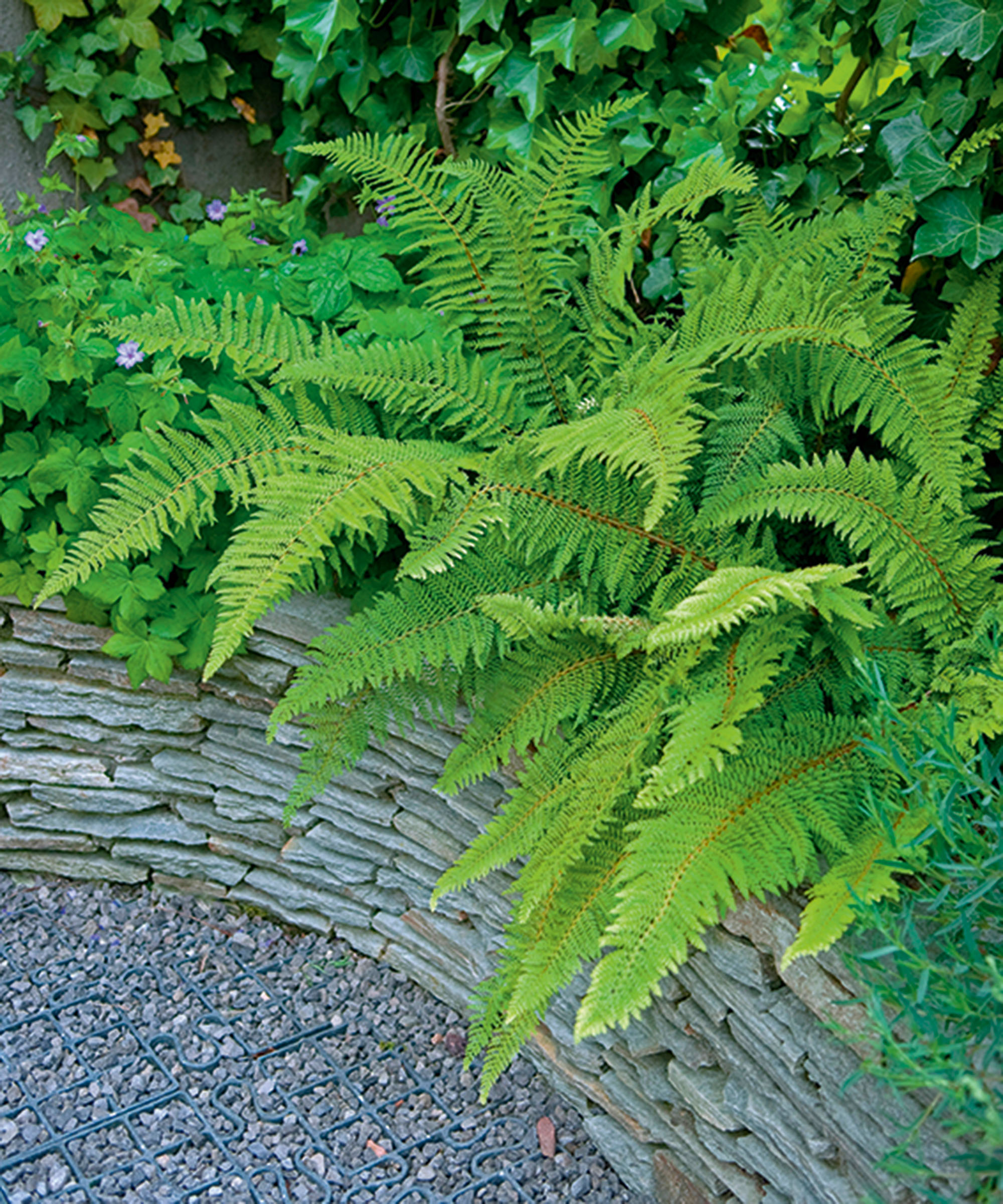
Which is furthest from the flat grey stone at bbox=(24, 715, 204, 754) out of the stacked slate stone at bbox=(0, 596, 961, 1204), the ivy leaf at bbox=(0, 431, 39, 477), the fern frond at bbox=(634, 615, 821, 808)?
the fern frond at bbox=(634, 615, 821, 808)

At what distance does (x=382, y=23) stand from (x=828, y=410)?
1758mm

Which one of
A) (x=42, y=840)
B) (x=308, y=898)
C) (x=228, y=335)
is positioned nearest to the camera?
(x=228, y=335)

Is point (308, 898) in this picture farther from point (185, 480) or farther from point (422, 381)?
point (422, 381)

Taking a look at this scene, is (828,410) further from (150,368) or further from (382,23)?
(382,23)

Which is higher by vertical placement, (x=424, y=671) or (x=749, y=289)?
(x=749, y=289)

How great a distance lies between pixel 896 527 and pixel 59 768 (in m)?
1.80

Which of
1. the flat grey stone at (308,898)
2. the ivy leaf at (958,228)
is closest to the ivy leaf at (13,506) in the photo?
the flat grey stone at (308,898)

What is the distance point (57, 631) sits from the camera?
2195 mm

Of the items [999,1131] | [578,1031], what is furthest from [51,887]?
[999,1131]

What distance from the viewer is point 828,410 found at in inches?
69.0

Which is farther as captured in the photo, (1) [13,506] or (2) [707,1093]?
(1) [13,506]

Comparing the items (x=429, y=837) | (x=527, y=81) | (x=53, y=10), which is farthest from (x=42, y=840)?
(x=53, y=10)

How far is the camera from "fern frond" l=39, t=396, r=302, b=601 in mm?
1694

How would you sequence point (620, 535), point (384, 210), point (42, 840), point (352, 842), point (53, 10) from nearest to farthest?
point (620, 535) < point (352, 842) < point (42, 840) < point (384, 210) < point (53, 10)
